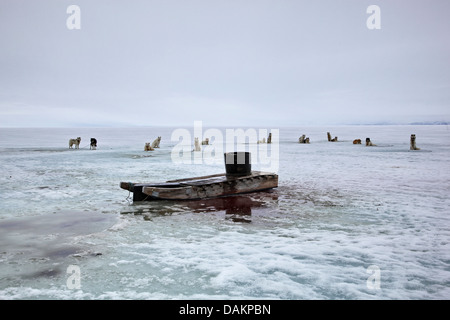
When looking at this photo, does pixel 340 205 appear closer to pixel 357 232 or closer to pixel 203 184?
pixel 357 232

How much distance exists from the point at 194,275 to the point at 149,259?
0.89 meters

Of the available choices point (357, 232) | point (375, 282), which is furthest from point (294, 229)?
point (375, 282)

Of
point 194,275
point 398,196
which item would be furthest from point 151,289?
point 398,196

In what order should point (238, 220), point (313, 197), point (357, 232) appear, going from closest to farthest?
point (357, 232) → point (238, 220) → point (313, 197)

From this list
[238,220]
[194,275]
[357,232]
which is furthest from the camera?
[238,220]

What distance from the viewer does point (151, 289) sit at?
3951 millimetres

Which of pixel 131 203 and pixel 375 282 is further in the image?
pixel 131 203

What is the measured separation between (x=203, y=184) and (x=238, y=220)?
6.88 ft

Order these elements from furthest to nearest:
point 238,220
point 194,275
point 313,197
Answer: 1. point 313,197
2. point 238,220
3. point 194,275

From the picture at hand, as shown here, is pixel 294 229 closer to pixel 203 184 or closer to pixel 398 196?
pixel 203 184

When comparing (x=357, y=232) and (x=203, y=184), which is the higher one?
(x=203, y=184)
